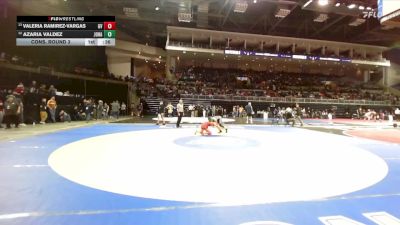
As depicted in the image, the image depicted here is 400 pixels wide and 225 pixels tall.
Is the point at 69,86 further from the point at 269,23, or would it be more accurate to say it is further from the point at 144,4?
the point at 269,23

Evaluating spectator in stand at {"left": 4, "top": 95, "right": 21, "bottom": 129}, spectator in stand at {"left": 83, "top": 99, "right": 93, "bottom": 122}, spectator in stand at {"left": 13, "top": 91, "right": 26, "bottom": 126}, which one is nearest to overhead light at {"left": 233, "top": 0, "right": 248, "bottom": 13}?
spectator in stand at {"left": 83, "top": 99, "right": 93, "bottom": 122}

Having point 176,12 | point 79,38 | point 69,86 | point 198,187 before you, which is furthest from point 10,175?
point 176,12

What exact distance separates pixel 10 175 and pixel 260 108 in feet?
90.5

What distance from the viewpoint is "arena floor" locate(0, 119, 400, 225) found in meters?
2.78

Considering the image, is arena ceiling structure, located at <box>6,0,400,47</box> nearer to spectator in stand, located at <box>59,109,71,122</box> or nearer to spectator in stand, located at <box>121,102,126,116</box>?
spectator in stand, located at <box>59,109,71,122</box>

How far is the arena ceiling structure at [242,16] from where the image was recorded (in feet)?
73.8

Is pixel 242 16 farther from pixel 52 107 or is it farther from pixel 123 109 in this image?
pixel 52 107

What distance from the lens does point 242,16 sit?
3256cm

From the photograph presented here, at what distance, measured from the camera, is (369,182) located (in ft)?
13.6
